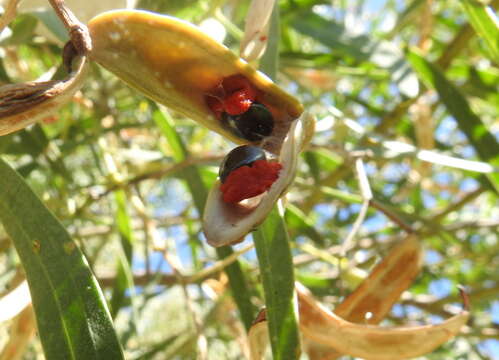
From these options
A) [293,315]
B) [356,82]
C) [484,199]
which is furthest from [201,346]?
[484,199]

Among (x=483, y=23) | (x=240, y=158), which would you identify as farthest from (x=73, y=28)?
(x=483, y=23)

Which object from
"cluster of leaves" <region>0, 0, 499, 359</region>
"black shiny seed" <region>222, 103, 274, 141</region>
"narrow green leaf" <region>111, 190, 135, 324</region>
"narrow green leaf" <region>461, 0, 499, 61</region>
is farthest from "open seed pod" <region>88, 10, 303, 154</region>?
"narrow green leaf" <region>111, 190, 135, 324</region>

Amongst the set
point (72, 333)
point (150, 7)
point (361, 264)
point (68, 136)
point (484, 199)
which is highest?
point (150, 7)

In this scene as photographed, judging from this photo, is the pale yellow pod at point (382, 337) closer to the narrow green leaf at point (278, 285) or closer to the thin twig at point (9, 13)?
the narrow green leaf at point (278, 285)

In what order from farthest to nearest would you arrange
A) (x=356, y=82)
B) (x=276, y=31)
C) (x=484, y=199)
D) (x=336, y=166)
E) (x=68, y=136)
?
(x=484, y=199) < (x=356, y=82) < (x=336, y=166) < (x=68, y=136) < (x=276, y=31)

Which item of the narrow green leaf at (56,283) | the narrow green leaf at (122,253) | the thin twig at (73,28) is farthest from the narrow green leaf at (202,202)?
the thin twig at (73,28)

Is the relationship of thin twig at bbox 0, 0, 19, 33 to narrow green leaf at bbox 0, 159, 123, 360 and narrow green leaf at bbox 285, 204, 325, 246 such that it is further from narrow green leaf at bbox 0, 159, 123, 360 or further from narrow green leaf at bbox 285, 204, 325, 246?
narrow green leaf at bbox 285, 204, 325, 246

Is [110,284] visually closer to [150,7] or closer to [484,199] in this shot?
[150,7]
